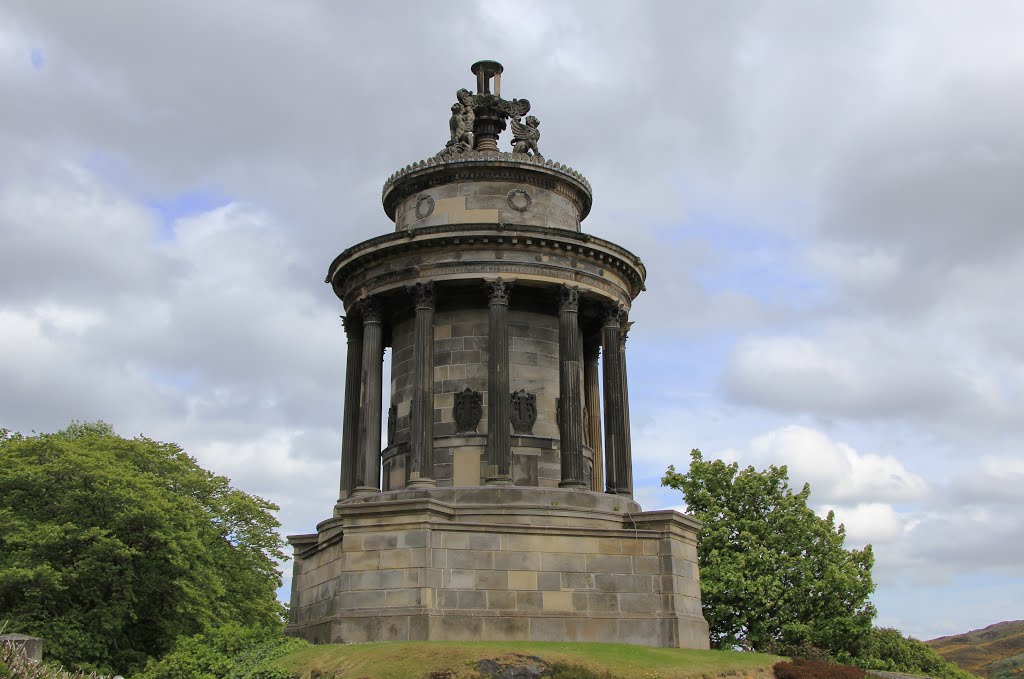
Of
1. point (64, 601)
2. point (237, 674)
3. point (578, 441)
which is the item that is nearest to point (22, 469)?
point (64, 601)

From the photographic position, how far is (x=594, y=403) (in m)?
35.2

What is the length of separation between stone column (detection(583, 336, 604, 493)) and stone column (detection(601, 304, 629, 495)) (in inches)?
63.6

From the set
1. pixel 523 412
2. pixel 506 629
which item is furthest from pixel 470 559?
pixel 523 412

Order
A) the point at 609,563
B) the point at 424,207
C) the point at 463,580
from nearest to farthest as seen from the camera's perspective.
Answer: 1. the point at 463,580
2. the point at 609,563
3. the point at 424,207

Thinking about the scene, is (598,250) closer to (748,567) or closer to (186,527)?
(748,567)

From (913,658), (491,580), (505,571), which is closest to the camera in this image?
(491,580)

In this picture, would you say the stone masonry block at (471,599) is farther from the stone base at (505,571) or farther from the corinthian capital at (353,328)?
the corinthian capital at (353,328)

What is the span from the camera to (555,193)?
1328 inches

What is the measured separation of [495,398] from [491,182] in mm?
7490

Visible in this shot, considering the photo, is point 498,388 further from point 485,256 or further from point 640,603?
point 640,603

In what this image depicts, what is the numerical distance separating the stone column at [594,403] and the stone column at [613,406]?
5.30 feet

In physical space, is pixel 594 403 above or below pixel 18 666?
above

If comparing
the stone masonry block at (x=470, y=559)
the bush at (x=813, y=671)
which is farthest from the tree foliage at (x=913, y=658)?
the stone masonry block at (x=470, y=559)

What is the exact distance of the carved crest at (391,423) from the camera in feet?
106
